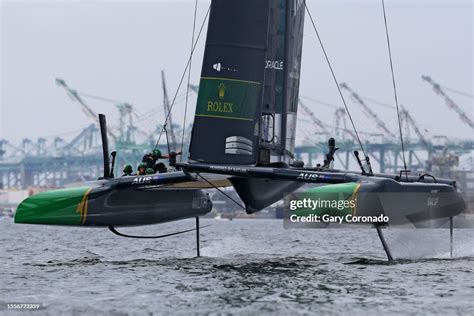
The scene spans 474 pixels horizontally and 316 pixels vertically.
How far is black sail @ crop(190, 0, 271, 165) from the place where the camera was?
11.1 m

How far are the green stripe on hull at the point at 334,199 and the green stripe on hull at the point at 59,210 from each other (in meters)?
2.81

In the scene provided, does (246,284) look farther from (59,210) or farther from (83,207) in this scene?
(59,210)

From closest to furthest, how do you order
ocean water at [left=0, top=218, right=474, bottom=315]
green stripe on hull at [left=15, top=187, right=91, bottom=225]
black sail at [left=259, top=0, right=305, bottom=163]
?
ocean water at [left=0, top=218, right=474, bottom=315]
green stripe on hull at [left=15, top=187, right=91, bottom=225]
black sail at [left=259, top=0, right=305, bottom=163]

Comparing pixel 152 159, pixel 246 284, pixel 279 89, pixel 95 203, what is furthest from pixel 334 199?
pixel 95 203

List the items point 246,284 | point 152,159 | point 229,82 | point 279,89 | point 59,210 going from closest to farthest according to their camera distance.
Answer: point 246,284
point 229,82
point 59,210
point 152,159
point 279,89

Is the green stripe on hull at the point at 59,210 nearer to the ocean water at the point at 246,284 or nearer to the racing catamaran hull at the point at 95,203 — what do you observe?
the racing catamaran hull at the point at 95,203

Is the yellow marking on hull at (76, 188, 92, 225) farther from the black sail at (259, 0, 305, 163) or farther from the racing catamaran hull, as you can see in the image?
the black sail at (259, 0, 305, 163)

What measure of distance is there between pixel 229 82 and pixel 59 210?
2.51m

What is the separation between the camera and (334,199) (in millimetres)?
10391

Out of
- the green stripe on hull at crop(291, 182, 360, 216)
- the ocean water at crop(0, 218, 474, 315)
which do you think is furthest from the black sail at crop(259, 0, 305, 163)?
the green stripe on hull at crop(291, 182, 360, 216)

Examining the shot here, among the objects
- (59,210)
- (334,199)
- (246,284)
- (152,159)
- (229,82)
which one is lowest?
(246,284)

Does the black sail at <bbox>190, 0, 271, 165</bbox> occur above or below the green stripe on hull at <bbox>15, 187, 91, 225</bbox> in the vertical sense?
above

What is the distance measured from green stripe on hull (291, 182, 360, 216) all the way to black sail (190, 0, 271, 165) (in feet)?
3.63

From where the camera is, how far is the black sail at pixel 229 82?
11.1 m
